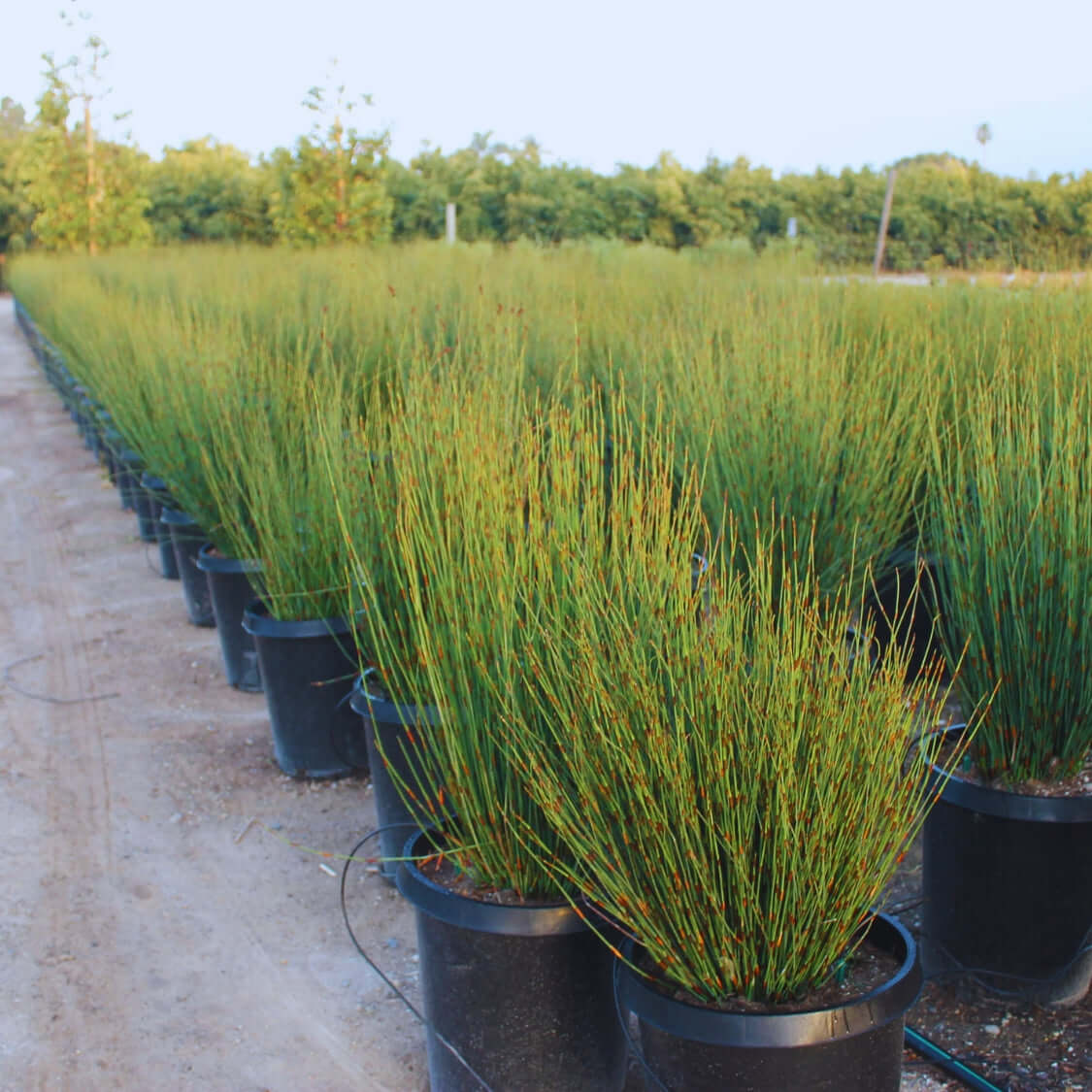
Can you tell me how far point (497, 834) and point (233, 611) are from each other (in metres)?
1.92

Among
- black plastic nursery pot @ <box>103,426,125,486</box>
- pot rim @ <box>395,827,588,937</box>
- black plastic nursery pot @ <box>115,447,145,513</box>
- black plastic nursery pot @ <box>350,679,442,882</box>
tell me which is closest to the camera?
pot rim @ <box>395,827,588,937</box>

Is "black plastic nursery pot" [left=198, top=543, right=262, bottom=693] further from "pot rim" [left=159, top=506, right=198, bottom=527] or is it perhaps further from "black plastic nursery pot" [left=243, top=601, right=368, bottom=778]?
"black plastic nursery pot" [left=243, top=601, right=368, bottom=778]

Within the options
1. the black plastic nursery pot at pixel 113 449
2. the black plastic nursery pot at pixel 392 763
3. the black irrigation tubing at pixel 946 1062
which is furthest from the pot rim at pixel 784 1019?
the black plastic nursery pot at pixel 113 449

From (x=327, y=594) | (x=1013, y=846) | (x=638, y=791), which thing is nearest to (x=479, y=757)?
(x=638, y=791)

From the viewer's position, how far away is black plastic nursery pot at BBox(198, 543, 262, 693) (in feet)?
10.8

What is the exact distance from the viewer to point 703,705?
1372mm

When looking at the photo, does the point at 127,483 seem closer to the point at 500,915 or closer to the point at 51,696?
the point at 51,696

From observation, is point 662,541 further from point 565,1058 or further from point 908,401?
point 908,401

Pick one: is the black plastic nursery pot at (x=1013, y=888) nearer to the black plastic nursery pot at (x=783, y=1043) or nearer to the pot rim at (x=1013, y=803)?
the pot rim at (x=1013, y=803)

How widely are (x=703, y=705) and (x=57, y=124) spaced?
58.8 ft

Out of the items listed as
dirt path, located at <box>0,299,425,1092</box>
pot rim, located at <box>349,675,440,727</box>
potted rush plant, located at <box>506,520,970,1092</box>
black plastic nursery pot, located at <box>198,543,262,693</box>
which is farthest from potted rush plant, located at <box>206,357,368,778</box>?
potted rush plant, located at <box>506,520,970,1092</box>

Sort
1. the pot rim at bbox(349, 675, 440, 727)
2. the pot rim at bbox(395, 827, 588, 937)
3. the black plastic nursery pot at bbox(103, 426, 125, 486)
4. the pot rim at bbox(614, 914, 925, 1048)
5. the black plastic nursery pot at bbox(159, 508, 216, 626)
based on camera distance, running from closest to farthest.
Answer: the pot rim at bbox(614, 914, 925, 1048)
the pot rim at bbox(395, 827, 588, 937)
the pot rim at bbox(349, 675, 440, 727)
the black plastic nursery pot at bbox(159, 508, 216, 626)
the black plastic nursery pot at bbox(103, 426, 125, 486)

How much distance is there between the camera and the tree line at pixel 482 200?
1204cm

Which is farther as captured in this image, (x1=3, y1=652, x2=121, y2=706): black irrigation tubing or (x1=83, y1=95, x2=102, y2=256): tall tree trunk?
(x1=83, y1=95, x2=102, y2=256): tall tree trunk
